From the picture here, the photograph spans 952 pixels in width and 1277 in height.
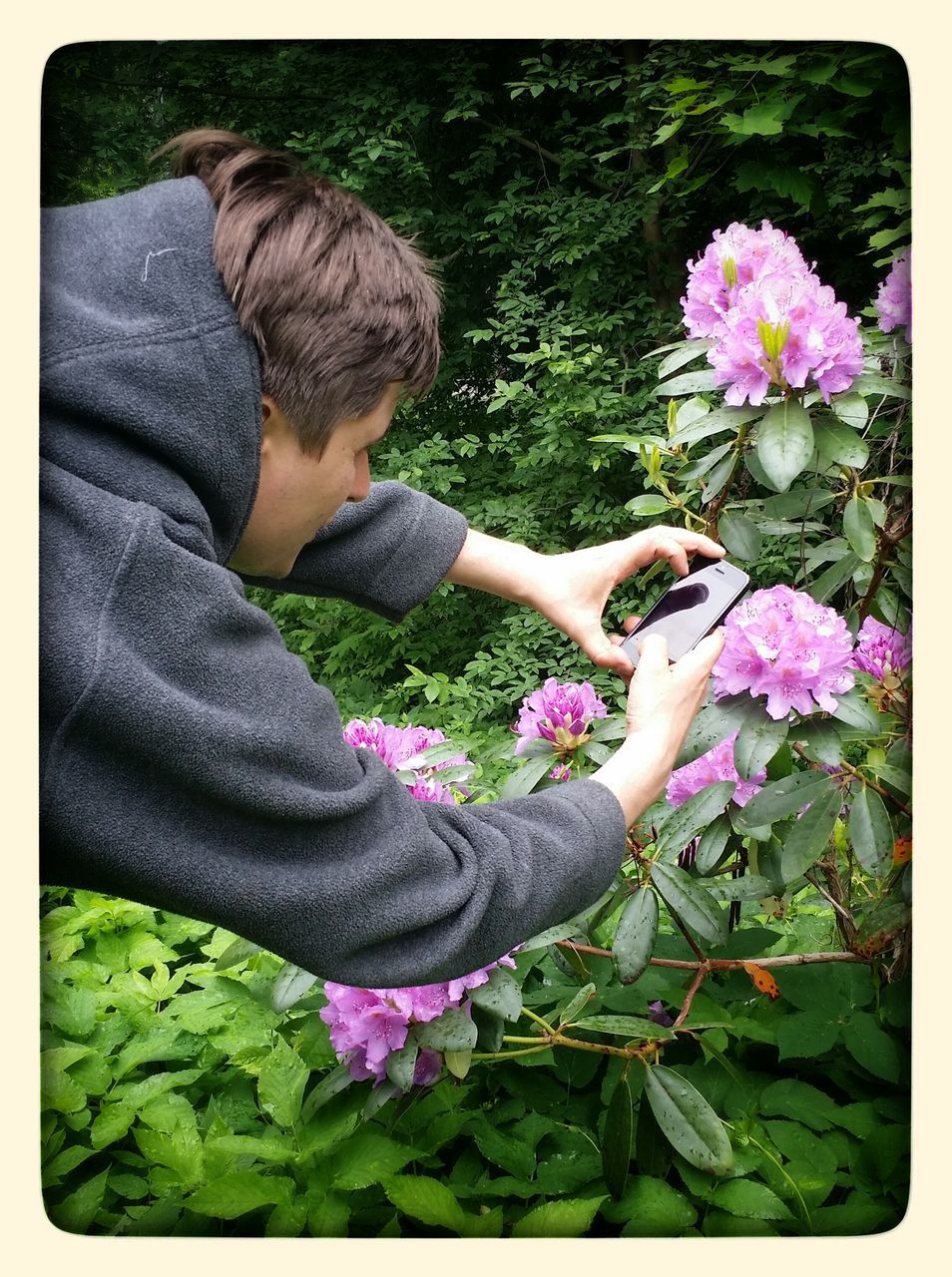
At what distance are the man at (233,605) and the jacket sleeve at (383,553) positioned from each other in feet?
Answer: 1.01

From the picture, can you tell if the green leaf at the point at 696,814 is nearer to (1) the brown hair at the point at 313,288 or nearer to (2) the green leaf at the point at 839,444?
(2) the green leaf at the point at 839,444

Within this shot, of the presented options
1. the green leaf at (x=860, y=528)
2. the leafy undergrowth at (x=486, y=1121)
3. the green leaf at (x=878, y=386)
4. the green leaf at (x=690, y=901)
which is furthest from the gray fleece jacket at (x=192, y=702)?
the green leaf at (x=878, y=386)

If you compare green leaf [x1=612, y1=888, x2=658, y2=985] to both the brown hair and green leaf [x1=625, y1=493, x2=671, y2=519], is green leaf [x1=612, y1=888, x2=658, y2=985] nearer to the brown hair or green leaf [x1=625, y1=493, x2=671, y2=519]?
green leaf [x1=625, y1=493, x2=671, y2=519]

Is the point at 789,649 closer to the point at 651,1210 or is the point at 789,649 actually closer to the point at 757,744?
the point at 757,744

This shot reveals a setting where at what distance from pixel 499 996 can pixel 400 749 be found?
297mm

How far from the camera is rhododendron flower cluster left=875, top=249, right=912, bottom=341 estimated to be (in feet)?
4.16

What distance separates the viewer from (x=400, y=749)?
134cm

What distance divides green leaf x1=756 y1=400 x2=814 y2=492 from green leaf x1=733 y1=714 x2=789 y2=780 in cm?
26

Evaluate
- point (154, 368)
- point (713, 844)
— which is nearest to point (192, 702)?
point (154, 368)

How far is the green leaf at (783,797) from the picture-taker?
1.28 m

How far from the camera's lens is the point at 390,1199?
4.01 ft

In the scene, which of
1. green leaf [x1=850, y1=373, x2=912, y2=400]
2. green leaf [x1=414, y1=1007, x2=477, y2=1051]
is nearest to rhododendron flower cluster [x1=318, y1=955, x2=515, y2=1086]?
green leaf [x1=414, y1=1007, x2=477, y2=1051]

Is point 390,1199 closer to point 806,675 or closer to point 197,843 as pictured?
point 197,843

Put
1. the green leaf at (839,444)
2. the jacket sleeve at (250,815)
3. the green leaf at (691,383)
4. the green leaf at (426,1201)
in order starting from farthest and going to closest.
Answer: the green leaf at (691,383) → the green leaf at (839,444) → the green leaf at (426,1201) → the jacket sleeve at (250,815)
